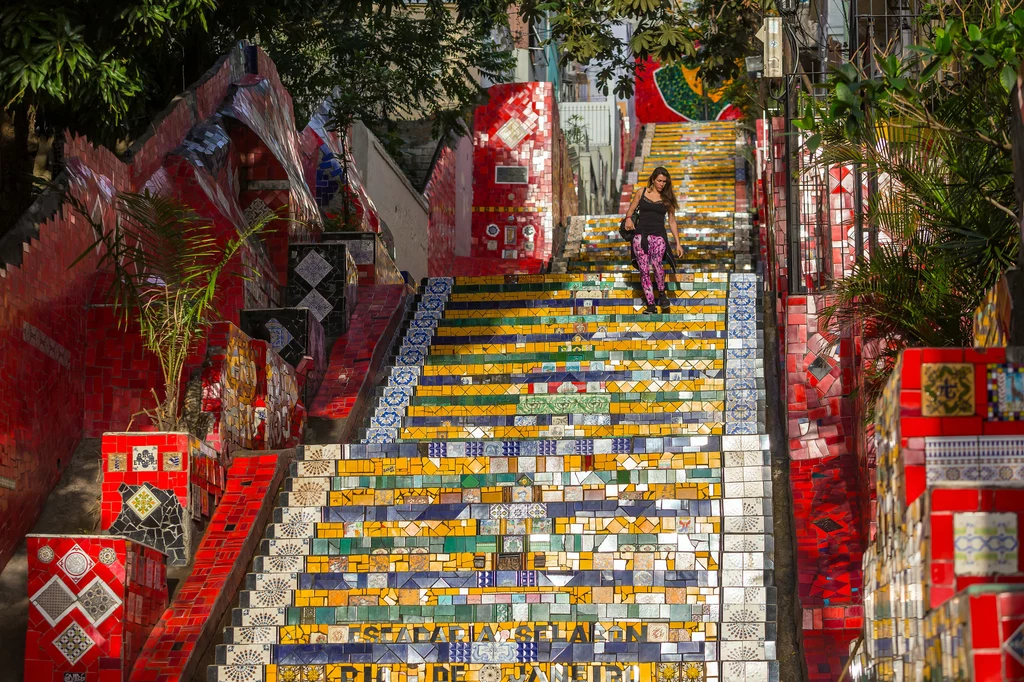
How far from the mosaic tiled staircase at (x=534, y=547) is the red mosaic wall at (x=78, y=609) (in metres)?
0.55

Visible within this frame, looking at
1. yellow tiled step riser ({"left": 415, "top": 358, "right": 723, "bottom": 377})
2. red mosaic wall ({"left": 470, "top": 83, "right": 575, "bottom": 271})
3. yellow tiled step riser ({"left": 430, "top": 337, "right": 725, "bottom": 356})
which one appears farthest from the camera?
red mosaic wall ({"left": 470, "top": 83, "right": 575, "bottom": 271})

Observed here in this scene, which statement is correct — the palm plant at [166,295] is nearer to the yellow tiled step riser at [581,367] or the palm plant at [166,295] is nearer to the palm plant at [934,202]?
the yellow tiled step riser at [581,367]

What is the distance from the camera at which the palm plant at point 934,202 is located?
6676 millimetres

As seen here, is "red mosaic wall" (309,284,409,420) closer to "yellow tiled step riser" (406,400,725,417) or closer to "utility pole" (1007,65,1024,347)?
"yellow tiled step riser" (406,400,725,417)

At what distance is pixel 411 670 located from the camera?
746cm

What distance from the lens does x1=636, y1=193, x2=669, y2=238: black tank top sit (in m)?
12.0

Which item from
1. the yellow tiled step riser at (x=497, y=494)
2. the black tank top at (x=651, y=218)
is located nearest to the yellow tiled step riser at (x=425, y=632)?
the yellow tiled step riser at (x=497, y=494)

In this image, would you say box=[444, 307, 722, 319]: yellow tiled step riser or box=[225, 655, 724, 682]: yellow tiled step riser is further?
box=[444, 307, 722, 319]: yellow tiled step riser

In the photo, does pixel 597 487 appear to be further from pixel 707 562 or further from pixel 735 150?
pixel 735 150

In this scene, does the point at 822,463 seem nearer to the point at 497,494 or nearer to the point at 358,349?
the point at 497,494

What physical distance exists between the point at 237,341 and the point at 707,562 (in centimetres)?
340

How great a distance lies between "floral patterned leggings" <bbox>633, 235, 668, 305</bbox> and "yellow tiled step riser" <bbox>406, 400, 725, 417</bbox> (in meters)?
1.69

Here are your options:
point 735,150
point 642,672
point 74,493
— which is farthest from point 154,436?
point 735,150

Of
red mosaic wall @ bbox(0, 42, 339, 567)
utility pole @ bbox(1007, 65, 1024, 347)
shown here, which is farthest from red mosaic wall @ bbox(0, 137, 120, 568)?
utility pole @ bbox(1007, 65, 1024, 347)
